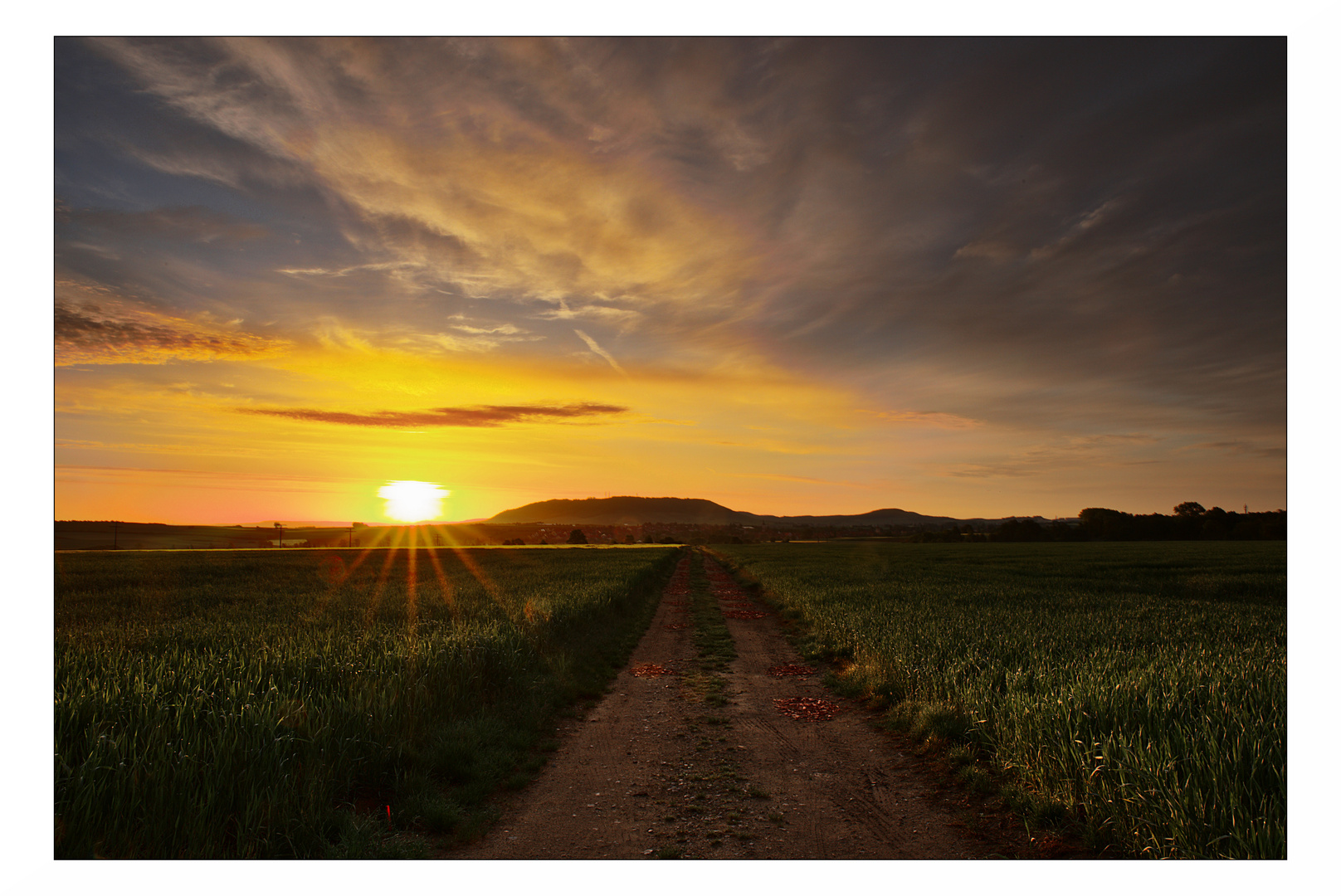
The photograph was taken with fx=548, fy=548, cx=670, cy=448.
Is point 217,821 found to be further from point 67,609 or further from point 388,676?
point 67,609

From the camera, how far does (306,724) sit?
19.7 feet

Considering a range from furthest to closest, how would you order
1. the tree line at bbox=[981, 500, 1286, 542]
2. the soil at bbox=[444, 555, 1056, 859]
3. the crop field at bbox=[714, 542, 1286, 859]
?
the tree line at bbox=[981, 500, 1286, 542] < the soil at bbox=[444, 555, 1056, 859] < the crop field at bbox=[714, 542, 1286, 859]

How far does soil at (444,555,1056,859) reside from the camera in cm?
536

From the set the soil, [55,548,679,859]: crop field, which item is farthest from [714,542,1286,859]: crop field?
[55,548,679,859]: crop field

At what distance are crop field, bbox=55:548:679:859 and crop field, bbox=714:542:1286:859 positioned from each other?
590cm

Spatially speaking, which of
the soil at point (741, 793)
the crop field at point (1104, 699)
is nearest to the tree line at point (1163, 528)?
the crop field at point (1104, 699)

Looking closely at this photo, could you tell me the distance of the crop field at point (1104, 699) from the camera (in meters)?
4.55

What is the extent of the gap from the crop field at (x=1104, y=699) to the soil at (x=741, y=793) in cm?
72

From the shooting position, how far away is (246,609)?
18.3m

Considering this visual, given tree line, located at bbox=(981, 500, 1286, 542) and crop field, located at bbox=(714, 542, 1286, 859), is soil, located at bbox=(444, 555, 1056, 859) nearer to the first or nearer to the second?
crop field, located at bbox=(714, 542, 1286, 859)

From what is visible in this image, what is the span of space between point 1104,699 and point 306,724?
9.11 metres

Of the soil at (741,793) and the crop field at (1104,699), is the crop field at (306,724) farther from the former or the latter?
the crop field at (1104,699)

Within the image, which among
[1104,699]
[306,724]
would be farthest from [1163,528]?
[306,724]

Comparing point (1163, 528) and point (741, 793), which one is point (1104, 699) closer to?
point (741, 793)
